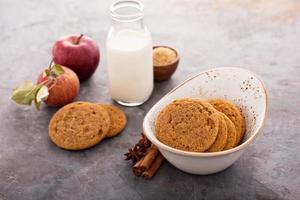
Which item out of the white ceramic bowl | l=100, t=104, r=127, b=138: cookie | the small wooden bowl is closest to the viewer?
the white ceramic bowl

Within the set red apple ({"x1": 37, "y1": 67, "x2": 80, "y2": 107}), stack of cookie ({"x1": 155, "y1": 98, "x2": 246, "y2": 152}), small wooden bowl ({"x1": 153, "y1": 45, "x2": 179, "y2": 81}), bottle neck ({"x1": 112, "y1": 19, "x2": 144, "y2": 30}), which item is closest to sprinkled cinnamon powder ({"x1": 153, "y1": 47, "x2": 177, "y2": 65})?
small wooden bowl ({"x1": 153, "y1": 45, "x2": 179, "y2": 81})

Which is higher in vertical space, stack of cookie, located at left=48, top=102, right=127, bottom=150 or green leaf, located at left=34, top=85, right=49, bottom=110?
green leaf, located at left=34, top=85, right=49, bottom=110

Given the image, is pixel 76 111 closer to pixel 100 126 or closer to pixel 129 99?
pixel 100 126

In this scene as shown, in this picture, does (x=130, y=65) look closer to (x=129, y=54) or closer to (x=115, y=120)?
(x=129, y=54)

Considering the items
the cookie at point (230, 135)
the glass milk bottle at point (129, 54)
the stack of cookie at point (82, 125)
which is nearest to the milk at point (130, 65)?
the glass milk bottle at point (129, 54)

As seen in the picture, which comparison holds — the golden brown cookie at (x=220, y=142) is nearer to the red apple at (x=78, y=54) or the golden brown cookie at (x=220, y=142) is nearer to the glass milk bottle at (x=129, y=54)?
the glass milk bottle at (x=129, y=54)

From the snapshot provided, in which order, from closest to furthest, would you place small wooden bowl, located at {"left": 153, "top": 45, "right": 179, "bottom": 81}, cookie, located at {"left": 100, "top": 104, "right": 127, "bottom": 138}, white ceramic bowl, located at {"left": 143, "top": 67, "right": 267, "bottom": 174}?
1. white ceramic bowl, located at {"left": 143, "top": 67, "right": 267, "bottom": 174}
2. cookie, located at {"left": 100, "top": 104, "right": 127, "bottom": 138}
3. small wooden bowl, located at {"left": 153, "top": 45, "right": 179, "bottom": 81}

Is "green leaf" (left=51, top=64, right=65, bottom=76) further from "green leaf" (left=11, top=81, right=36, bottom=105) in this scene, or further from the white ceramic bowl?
the white ceramic bowl
